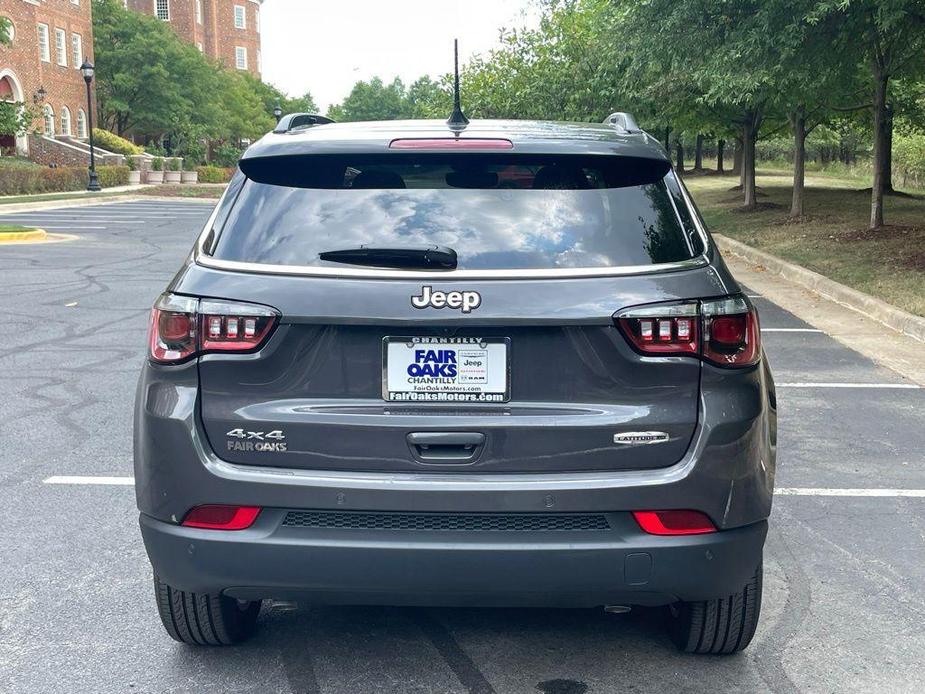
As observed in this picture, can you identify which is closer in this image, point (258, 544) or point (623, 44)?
point (258, 544)

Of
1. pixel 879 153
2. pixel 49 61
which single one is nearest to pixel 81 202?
pixel 49 61

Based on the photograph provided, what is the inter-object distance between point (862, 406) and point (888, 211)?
57.8 feet

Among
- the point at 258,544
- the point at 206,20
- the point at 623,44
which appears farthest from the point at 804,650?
the point at 206,20

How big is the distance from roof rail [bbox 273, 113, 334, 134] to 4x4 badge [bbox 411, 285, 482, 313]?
121cm

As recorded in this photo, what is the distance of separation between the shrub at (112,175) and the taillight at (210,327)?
151ft

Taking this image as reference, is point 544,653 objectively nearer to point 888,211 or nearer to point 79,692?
point 79,692

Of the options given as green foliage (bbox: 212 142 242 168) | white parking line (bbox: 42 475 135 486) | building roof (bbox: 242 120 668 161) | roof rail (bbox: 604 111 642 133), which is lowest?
white parking line (bbox: 42 475 135 486)

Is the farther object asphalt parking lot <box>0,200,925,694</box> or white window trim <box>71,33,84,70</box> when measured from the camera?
white window trim <box>71,33,84,70</box>

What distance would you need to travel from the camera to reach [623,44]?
57.6ft

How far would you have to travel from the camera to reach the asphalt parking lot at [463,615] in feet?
12.0

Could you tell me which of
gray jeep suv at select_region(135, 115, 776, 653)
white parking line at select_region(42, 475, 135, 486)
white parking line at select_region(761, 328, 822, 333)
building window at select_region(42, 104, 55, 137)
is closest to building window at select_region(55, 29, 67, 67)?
building window at select_region(42, 104, 55, 137)

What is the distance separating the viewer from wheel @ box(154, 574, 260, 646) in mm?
3648

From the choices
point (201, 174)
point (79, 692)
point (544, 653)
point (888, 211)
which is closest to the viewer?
point (79, 692)

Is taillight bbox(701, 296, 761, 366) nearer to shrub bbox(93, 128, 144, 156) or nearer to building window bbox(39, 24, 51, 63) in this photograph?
shrub bbox(93, 128, 144, 156)
